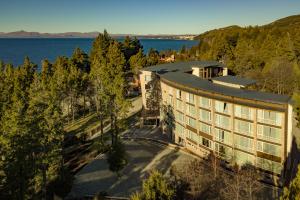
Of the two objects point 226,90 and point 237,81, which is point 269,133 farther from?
point 237,81

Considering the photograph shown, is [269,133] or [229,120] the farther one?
[229,120]

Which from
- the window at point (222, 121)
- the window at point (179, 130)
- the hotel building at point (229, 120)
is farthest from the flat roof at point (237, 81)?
the window at point (179, 130)

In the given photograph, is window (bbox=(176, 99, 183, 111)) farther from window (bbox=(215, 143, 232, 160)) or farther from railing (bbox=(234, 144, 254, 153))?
railing (bbox=(234, 144, 254, 153))

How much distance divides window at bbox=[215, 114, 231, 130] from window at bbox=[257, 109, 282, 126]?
4935 millimetres

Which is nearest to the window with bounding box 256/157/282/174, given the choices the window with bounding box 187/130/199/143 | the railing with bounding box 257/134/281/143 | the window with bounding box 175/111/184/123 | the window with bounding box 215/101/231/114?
the railing with bounding box 257/134/281/143

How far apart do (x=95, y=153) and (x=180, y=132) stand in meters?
15.5

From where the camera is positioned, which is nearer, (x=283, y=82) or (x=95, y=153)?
(x=95, y=153)

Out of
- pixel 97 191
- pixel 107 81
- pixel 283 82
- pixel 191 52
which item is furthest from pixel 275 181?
pixel 191 52

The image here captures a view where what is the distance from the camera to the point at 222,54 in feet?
333

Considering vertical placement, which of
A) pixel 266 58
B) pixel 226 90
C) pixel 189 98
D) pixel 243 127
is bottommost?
pixel 243 127

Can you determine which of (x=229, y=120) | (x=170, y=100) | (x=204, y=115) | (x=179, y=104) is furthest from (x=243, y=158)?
(x=170, y=100)

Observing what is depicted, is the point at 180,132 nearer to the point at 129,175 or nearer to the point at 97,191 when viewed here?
the point at 129,175

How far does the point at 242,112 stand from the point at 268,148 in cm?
570

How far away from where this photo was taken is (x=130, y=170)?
4616 cm
